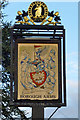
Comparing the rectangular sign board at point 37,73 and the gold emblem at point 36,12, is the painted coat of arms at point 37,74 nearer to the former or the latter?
the rectangular sign board at point 37,73

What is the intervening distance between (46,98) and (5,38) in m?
6.00

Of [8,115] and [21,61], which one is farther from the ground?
[21,61]

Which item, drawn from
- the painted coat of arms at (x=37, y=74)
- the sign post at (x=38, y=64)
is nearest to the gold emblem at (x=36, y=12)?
the sign post at (x=38, y=64)

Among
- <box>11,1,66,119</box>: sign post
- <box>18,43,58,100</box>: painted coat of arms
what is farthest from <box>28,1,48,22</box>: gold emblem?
<box>18,43,58,100</box>: painted coat of arms

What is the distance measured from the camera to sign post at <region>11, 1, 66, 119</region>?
22.5 feet

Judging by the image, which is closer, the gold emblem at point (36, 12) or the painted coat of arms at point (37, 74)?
the painted coat of arms at point (37, 74)

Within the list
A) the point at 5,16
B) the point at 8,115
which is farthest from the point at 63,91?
the point at 5,16

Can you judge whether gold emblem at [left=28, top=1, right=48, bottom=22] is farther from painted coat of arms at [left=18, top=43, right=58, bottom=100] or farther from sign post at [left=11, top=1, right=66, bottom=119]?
painted coat of arms at [left=18, top=43, right=58, bottom=100]

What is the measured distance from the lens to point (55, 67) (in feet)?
22.9

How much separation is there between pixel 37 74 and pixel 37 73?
0.09ft

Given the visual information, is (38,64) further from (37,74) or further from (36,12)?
(36,12)

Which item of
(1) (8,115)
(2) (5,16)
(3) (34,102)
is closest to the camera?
(3) (34,102)

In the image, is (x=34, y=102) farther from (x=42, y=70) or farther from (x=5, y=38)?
(x=5, y=38)

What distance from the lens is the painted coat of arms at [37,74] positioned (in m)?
6.87
